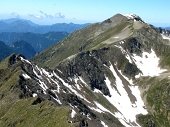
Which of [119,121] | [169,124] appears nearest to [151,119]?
[169,124]

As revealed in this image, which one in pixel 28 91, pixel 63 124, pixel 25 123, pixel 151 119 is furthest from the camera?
pixel 151 119

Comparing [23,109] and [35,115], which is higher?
[35,115]

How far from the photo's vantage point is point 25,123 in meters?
97.7

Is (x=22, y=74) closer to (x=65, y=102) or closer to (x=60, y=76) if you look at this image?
(x=65, y=102)

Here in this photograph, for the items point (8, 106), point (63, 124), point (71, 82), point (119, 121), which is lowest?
point (119, 121)

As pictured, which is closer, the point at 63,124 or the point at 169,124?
the point at 63,124

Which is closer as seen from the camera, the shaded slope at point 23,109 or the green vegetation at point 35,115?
the green vegetation at point 35,115

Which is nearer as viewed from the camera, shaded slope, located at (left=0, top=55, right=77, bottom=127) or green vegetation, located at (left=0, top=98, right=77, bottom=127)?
green vegetation, located at (left=0, top=98, right=77, bottom=127)

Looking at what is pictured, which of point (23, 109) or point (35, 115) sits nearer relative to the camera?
point (35, 115)

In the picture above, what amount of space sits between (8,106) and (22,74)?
31.6m

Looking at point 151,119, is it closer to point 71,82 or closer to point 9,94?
point 71,82

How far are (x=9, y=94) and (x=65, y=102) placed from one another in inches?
1248

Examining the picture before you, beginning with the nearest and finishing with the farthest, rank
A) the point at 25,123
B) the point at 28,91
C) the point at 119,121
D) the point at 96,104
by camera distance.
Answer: the point at 25,123, the point at 28,91, the point at 119,121, the point at 96,104

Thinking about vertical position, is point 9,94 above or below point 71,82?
above
